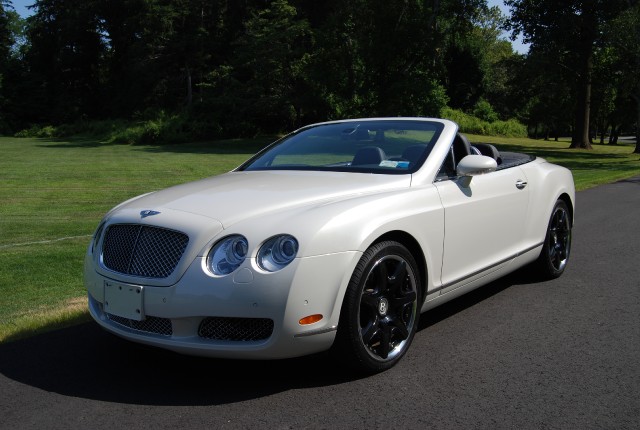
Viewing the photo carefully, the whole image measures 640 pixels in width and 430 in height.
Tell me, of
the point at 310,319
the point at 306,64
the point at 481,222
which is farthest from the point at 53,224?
the point at 306,64

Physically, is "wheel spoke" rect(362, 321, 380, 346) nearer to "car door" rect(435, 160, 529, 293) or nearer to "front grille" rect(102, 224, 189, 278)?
"car door" rect(435, 160, 529, 293)

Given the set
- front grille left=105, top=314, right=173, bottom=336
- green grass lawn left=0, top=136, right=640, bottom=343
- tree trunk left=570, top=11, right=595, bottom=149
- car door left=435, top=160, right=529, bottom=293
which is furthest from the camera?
tree trunk left=570, top=11, right=595, bottom=149

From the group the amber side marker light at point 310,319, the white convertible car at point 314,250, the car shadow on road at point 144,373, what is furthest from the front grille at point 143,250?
the amber side marker light at point 310,319

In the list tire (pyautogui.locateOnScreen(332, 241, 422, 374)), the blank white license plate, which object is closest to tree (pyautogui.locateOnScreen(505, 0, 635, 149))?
tire (pyautogui.locateOnScreen(332, 241, 422, 374))

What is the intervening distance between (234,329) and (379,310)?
900 mm

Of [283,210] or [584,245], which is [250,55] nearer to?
[584,245]

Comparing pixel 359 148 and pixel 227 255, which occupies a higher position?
pixel 359 148

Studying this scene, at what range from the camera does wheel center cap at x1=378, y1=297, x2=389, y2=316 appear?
12.7ft

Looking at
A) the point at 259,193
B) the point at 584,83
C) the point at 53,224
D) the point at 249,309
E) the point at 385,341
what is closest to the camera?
the point at 249,309

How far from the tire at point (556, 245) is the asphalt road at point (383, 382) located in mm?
901

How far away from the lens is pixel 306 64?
160 feet

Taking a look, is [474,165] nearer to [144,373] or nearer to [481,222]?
[481,222]

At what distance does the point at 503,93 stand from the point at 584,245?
219 ft

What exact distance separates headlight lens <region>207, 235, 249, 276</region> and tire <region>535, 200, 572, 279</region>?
352 centimetres
